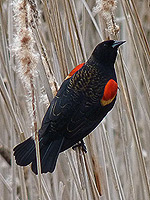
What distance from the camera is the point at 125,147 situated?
4.58 ft

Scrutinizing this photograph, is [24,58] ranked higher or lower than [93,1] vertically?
lower

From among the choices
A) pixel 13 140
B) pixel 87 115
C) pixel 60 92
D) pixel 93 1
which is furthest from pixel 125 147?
pixel 93 1

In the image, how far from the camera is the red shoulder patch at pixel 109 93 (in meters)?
1.45

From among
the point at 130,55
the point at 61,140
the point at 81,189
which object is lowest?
the point at 81,189

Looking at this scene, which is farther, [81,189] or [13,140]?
[13,140]

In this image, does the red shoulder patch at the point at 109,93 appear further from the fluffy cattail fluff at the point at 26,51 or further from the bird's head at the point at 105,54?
the fluffy cattail fluff at the point at 26,51

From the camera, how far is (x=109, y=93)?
144cm

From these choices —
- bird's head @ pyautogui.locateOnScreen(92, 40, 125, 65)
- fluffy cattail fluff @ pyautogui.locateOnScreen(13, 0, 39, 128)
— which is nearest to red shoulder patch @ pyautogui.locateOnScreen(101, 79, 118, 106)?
bird's head @ pyautogui.locateOnScreen(92, 40, 125, 65)

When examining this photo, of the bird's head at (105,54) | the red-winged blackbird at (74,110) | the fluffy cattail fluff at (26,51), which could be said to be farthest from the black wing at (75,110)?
the fluffy cattail fluff at (26,51)

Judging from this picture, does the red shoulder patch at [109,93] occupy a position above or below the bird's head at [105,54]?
below

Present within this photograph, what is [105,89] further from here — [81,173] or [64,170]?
[64,170]

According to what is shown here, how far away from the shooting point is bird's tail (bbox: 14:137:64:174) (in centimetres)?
128

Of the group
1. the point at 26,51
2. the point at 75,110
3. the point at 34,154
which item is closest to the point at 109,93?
the point at 75,110

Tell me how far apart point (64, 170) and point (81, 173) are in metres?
0.79
